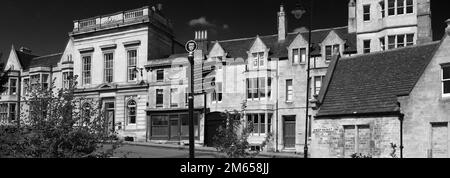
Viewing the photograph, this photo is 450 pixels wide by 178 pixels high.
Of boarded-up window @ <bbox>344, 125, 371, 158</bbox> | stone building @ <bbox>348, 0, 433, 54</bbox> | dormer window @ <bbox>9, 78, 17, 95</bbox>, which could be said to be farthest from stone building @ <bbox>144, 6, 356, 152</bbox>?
dormer window @ <bbox>9, 78, 17, 95</bbox>

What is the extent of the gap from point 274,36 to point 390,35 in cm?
1091

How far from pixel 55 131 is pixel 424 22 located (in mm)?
30804

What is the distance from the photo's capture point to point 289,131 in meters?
37.0

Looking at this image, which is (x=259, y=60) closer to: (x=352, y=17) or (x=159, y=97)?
(x=352, y=17)

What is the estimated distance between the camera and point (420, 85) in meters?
22.5

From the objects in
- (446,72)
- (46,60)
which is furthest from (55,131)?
(46,60)

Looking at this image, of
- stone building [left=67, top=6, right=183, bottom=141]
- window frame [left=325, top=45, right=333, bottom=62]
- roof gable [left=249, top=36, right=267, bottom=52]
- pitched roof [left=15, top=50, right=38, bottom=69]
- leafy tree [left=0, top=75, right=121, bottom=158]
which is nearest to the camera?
leafy tree [left=0, top=75, right=121, bottom=158]

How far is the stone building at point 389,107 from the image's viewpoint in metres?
21.8

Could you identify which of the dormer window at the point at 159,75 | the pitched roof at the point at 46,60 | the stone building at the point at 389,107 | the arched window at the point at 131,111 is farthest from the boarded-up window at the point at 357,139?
the pitched roof at the point at 46,60

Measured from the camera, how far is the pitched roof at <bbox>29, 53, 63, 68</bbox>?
53.7 metres

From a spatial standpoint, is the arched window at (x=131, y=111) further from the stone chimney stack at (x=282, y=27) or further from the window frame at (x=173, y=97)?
the stone chimney stack at (x=282, y=27)

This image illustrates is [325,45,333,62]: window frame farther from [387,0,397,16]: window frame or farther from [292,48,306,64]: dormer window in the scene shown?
[387,0,397,16]: window frame

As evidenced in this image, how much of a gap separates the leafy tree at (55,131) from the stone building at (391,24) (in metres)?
28.6
